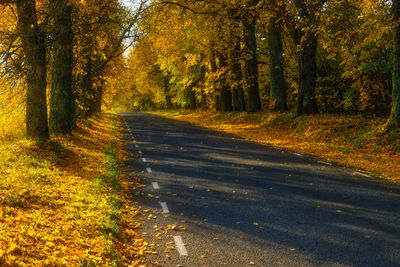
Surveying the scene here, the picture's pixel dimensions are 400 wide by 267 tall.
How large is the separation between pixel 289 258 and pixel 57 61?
13.5 meters

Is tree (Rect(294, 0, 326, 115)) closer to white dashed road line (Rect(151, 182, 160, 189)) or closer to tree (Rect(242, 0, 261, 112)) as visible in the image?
tree (Rect(242, 0, 261, 112))

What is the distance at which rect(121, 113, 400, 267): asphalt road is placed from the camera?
189 inches

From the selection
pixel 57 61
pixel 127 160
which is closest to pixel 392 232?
pixel 127 160

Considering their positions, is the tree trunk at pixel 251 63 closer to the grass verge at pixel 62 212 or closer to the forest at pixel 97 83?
the forest at pixel 97 83

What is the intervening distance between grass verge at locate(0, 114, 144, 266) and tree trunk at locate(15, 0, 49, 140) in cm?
115

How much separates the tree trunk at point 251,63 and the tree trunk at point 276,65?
2156 millimetres

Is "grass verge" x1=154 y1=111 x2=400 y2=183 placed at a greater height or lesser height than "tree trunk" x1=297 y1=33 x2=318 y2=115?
lesser

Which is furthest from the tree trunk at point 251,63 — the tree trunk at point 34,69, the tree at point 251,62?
the tree trunk at point 34,69

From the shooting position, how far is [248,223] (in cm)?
604

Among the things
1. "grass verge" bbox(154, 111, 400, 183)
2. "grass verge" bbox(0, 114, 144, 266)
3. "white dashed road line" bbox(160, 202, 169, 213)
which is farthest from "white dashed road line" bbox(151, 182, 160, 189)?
"grass verge" bbox(154, 111, 400, 183)

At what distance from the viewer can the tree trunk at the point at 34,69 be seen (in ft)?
36.8

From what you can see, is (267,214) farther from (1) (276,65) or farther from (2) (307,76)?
(1) (276,65)

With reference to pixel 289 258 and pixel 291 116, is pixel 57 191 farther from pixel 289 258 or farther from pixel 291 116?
pixel 291 116

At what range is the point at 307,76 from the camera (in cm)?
2025
